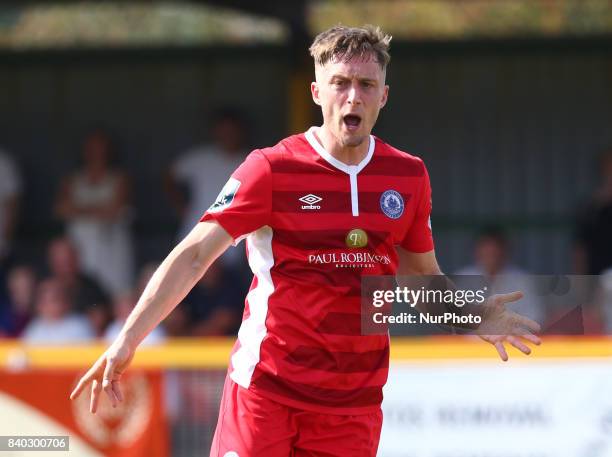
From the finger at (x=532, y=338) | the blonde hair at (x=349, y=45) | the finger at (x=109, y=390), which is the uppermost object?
the blonde hair at (x=349, y=45)

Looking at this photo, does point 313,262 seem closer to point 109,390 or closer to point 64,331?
point 109,390

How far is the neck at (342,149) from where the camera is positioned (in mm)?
4531

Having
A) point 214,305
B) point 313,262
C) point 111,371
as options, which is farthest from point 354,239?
point 214,305

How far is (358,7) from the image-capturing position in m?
22.3

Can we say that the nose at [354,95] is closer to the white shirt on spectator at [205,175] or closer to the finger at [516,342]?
the finger at [516,342]

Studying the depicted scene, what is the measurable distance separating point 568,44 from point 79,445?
23.7 ft

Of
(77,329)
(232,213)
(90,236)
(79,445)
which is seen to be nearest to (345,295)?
(232,213)

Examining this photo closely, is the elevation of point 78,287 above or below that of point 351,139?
below

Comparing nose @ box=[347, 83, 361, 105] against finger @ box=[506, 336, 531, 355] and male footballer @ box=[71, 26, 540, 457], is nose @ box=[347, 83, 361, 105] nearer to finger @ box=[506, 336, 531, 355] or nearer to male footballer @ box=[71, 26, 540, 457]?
male footballer @ box=[71, 26, 540, 457]

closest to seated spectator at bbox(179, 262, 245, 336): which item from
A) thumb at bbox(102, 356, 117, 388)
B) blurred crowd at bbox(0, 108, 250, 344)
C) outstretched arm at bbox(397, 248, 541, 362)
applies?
blurred crowd at bbox(0, 108, 250, 344)

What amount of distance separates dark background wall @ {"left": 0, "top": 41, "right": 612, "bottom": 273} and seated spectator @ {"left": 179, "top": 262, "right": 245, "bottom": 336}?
2716 mm

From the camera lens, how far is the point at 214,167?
1103 cm

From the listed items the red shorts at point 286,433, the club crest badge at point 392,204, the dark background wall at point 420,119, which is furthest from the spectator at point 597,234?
the red shorts at point 286,433

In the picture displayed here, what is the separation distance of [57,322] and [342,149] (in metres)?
5.46
